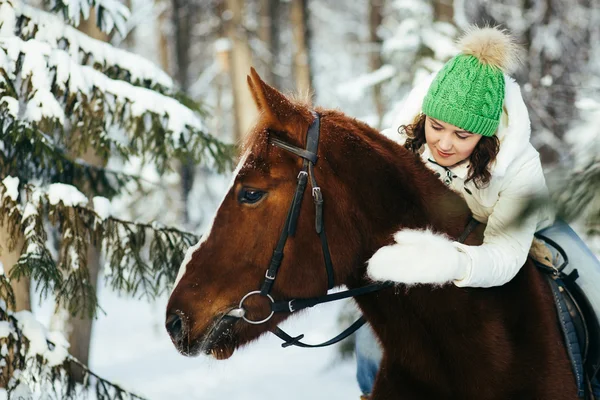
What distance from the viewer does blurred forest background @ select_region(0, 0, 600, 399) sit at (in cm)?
426

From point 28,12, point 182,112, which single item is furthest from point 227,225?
point 28,12

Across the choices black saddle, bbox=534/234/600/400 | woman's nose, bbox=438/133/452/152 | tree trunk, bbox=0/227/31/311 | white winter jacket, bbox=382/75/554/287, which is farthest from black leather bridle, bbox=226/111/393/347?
tree trunk, bbox=0/227/31/311

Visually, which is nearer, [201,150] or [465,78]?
[465,78]

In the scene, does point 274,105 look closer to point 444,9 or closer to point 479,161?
point 479,161

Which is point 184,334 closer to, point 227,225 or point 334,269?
point 227,225

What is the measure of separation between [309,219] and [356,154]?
0.35 m

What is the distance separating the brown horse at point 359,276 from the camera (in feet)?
9.01

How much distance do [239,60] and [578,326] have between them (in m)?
12.1

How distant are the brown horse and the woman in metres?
0.17

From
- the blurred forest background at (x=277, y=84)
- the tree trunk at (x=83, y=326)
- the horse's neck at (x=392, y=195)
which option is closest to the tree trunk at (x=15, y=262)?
the blurred forest background at (x=277, y=84)

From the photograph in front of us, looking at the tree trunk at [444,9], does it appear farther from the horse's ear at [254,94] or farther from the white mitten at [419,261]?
the white mitten at [419,261]

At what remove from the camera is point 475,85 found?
9.70 ft

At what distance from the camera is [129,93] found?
13.7 ft

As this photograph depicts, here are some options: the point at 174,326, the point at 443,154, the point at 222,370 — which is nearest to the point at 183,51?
the point at 222,370
